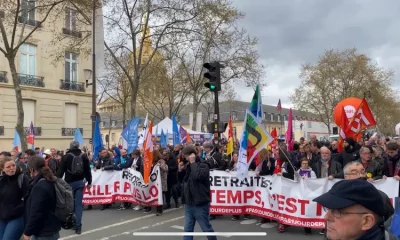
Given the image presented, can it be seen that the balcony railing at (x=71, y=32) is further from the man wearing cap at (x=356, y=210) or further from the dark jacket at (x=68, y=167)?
the man wearing cap at (x=356, y=210)

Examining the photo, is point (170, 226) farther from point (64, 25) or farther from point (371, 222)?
point (64, 25)

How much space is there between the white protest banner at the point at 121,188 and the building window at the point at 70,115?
19.5m

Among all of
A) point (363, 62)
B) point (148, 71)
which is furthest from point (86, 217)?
point (363, 62)

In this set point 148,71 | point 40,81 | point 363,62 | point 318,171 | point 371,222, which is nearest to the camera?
point 371,222

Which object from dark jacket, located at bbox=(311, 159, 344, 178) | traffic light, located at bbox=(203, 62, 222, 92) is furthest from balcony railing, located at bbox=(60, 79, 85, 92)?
dark jacket, located at bbox=(311, 159, 344, 178)

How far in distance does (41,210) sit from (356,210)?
3841 mm

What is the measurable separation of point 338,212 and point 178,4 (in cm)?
2217

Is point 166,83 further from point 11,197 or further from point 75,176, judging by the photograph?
point 11,197

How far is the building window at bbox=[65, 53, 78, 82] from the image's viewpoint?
30.1m

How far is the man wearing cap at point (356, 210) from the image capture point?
1896mm

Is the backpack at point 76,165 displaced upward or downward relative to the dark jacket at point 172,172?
upward

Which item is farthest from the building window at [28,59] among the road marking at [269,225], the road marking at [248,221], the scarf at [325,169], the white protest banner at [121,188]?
the scarf at [325,169]

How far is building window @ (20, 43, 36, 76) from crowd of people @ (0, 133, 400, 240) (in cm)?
1614

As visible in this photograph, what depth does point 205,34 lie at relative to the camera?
2608 centimetres
